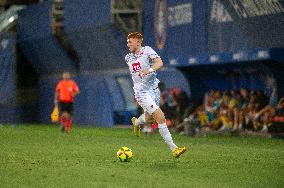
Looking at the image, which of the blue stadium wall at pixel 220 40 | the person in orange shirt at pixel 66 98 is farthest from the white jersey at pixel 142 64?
the person in orange shirt at pixel 66 98

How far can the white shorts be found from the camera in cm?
1412

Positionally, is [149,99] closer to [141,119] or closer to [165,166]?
[141,119]

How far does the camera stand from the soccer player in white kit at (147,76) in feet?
45.1

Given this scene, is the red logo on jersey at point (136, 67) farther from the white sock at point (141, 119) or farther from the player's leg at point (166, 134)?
the white sock at point (141, 119)

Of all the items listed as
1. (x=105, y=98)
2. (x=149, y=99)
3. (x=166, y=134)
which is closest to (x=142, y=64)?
(x=149, y=99)

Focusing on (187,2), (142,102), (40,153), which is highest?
(187,2)

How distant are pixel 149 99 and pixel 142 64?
0.69 meters

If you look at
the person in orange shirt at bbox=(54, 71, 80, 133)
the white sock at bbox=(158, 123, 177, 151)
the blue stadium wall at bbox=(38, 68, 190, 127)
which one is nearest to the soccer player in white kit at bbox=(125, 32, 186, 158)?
the white sock at bbox=(158, 123, 177, 151)

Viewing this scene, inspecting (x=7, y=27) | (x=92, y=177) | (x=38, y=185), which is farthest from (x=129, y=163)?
(x=7, y=27)

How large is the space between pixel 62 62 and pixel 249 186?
2829 cm

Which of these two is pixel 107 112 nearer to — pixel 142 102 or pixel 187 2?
pixel 187 2

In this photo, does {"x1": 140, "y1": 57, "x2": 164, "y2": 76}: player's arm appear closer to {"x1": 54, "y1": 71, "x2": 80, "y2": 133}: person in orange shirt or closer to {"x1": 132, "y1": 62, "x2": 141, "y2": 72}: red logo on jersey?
{"x1": 132, "y1": 62, "x2": 141, "y2": 72}: red logo on jersey

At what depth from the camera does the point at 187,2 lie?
2734 centimetres

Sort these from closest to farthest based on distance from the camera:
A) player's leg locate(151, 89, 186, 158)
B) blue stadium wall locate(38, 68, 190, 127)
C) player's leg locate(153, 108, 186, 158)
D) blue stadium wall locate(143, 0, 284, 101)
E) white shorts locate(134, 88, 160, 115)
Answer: player's leg locate(153, 108, 186, 158) < player's leg locate(151, 89, 186, 158) < white shorts locate(134, 88, 160, 115) < blue stadium wall locate(143, 0, 284, 101) < blue stadium wall locate(38, 68, 190, 127)
